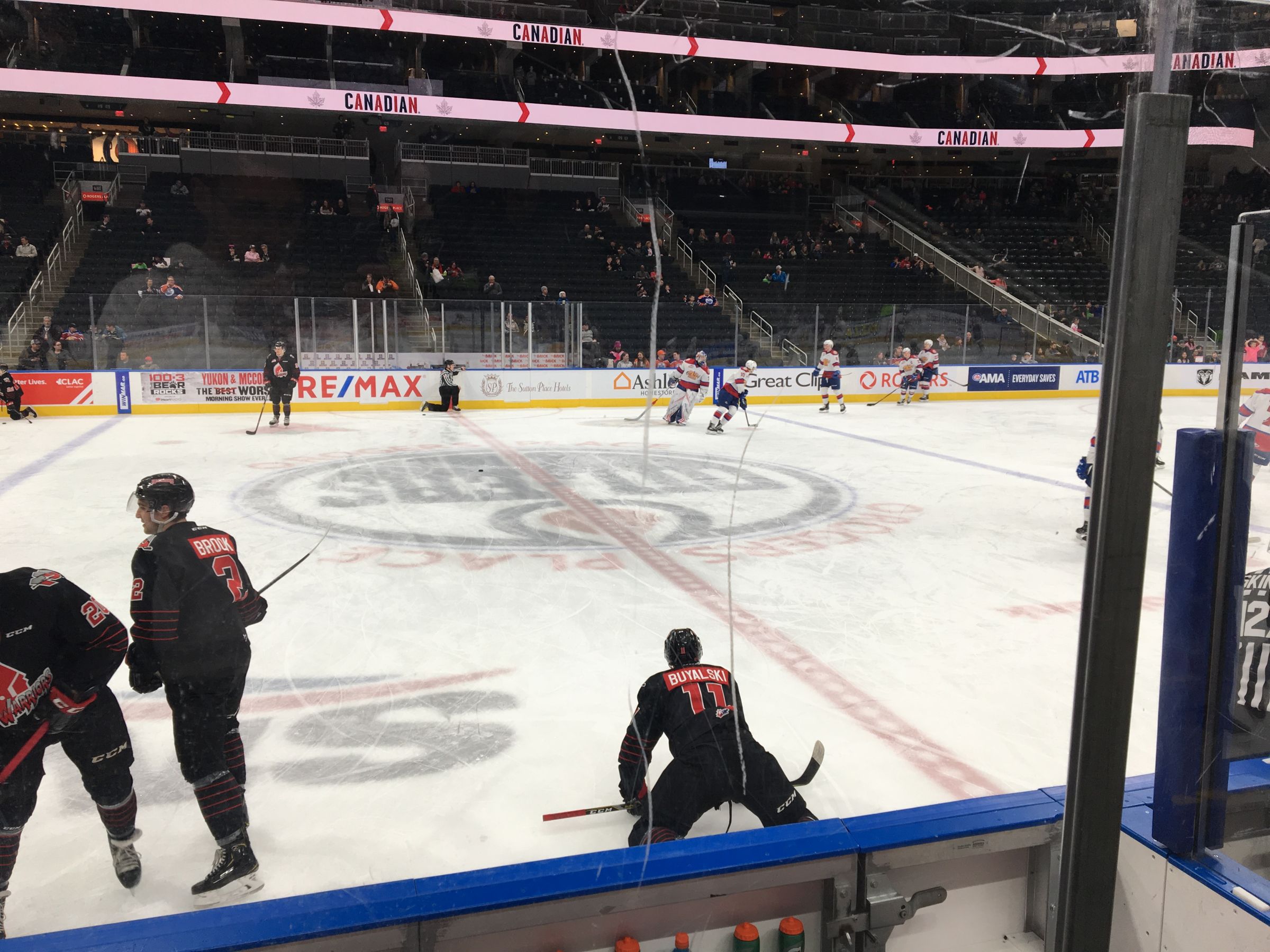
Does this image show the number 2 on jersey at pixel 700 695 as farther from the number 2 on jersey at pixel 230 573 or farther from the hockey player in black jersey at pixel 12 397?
the hockey player in black jersey at pixel 12 397

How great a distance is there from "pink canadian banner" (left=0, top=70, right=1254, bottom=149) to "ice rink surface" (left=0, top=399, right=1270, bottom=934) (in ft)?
2.17

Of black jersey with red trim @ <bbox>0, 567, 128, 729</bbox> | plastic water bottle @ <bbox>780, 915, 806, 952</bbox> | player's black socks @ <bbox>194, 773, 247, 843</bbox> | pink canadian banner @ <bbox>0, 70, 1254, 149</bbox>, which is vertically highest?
pink canadian banner @ <bbox>0, 70, 1254, 149</bbox>

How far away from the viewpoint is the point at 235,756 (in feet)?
7.61

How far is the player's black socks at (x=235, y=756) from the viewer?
230 cm

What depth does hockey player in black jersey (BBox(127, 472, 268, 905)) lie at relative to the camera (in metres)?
2.04

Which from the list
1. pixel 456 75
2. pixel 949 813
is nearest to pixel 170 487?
pixel 456 75

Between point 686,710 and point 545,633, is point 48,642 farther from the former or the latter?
point 545,633

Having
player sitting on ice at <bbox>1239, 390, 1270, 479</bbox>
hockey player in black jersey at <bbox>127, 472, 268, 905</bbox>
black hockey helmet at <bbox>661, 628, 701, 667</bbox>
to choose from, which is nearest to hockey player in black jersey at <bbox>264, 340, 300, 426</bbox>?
hockey player in black jersey at <bbox>127, 472, 268, 905</bbox>

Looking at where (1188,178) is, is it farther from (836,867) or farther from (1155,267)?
(836,867)

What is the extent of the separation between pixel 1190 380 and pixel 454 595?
390 cm

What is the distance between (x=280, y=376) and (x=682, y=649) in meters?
10.5

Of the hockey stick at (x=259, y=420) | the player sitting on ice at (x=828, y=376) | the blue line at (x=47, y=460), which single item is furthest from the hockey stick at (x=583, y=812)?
the player sitting on ice at (x=828, y=376)

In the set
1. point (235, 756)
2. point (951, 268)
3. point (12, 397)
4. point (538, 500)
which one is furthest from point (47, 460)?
point (951, 268)

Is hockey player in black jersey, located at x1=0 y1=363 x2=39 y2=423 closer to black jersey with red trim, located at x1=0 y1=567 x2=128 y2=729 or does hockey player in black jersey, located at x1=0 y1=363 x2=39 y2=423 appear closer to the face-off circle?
the face-off circle
